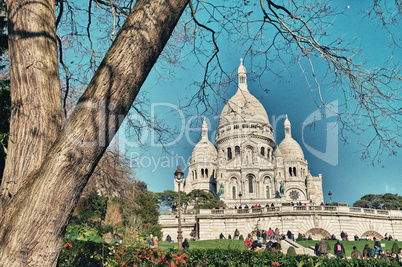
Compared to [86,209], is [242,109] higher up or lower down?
higher up

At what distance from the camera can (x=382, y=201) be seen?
67812 millimetres

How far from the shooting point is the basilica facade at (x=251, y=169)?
62750 mm

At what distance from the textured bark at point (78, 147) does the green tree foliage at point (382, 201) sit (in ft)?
236

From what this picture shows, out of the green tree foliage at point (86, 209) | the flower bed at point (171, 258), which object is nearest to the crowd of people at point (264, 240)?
the flower bed at point (171, 258)

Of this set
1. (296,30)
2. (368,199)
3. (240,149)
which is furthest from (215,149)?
(296,30)

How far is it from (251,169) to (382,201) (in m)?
28.3

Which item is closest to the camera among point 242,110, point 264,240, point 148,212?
point 242,110

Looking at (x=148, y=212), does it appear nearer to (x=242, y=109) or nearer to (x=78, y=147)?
(x=242, y=109)

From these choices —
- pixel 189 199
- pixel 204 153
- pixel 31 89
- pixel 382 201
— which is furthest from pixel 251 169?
pixel 31 89

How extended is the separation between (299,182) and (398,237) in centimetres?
3379

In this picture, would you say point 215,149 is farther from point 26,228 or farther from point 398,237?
point 26,228

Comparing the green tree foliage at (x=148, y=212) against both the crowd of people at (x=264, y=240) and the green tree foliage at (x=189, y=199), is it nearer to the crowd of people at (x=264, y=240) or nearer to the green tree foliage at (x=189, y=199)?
the crowd of people at (x=264, y=240)

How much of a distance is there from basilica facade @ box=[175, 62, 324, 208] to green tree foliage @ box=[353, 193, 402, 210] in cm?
896

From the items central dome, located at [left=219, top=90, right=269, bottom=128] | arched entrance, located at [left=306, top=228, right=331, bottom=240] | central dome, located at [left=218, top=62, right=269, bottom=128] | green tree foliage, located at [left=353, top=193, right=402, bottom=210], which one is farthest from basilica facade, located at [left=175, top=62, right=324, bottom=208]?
arched entrance, located at [left=306, top=228, right=331, bottom=240]
